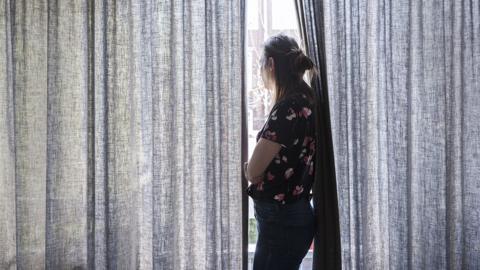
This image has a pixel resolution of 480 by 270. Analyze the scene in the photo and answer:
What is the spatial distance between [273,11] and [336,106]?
0.57 metres

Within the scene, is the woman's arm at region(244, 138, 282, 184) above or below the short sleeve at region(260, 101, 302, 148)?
below

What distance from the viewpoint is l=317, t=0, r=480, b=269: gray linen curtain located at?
82.2 inches

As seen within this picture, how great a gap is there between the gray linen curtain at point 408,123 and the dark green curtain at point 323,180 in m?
0.09

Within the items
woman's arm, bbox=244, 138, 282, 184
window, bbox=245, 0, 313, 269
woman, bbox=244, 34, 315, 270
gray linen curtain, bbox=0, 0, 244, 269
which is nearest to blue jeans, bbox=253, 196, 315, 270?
woman, bbox=244, 34, 315, 270

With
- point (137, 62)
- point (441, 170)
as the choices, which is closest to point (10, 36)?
point (137, 62)

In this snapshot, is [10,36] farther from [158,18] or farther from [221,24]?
[221,24]

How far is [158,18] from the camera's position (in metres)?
2.16

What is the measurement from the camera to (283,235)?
5.16ft

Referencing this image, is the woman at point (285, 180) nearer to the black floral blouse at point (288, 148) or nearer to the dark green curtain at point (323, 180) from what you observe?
the black floral blouse at point (288, 148)

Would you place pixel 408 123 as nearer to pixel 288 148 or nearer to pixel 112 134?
pixel 288 148

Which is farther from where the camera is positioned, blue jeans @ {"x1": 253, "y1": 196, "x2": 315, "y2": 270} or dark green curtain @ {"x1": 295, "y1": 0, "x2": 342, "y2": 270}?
dark green curtain @ {"x1": 295, "y1": 0, "x2": 342, "y2": 270}

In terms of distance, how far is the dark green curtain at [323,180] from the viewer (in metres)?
1.99

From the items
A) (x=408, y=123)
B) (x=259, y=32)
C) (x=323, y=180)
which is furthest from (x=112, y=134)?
(x=408, y=123)

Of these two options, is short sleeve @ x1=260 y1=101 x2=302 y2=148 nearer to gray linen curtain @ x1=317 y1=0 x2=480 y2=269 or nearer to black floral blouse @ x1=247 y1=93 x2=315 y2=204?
black floral blouse @ x1=247 y1=93 x2=315 y2=204
